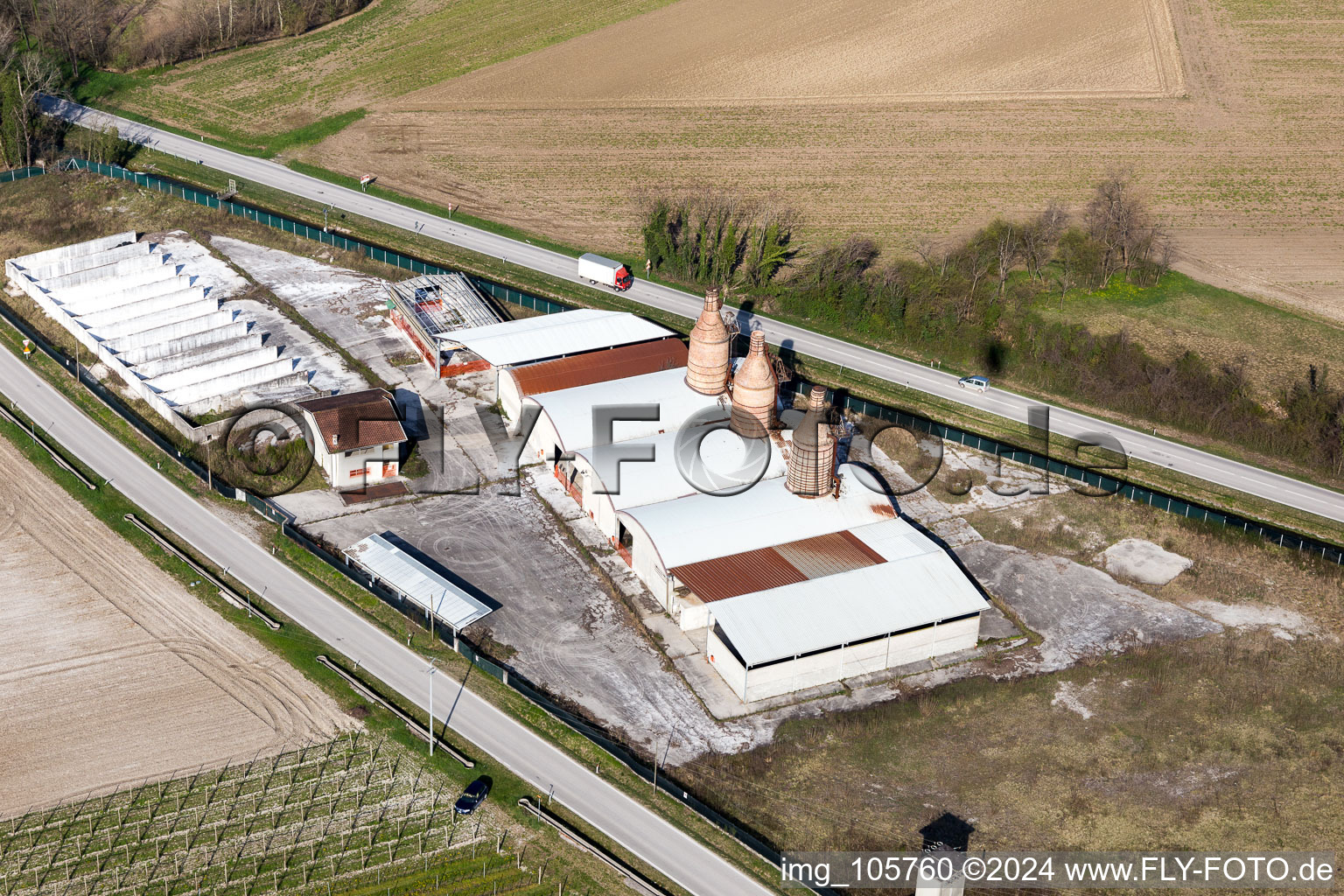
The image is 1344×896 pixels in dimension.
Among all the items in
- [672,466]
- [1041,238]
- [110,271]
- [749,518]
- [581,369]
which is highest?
[110,271]

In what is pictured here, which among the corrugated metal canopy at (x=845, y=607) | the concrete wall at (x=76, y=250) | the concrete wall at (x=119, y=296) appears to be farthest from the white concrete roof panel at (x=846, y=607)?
the concrete wall at (x=76, y=250)

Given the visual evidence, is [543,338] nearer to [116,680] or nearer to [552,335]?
[552,335]

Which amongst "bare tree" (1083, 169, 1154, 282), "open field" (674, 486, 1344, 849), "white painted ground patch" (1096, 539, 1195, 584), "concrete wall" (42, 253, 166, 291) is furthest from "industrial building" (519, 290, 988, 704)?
"bare tree" (1083, 169, 1154, 282)

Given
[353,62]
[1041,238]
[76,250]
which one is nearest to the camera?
[76,250]

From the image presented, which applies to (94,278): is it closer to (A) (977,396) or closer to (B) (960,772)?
(A) (977,396)

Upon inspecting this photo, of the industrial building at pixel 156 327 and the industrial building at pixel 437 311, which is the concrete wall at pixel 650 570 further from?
the industrial building at pixel 156 327

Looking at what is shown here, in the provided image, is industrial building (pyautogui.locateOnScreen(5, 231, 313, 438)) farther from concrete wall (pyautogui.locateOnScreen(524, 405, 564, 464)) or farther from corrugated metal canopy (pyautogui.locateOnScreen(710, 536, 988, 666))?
corrugated metal canopy (pyautogui.locateOnScreen(710, 536, 988, 666))

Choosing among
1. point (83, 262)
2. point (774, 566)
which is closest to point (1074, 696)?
point (774, 566)

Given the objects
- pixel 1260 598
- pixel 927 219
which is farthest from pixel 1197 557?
pixel 927 219
